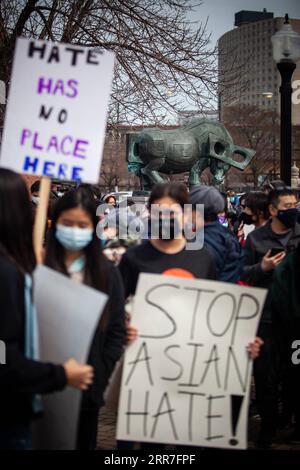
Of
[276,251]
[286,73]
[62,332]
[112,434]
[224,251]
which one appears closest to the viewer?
[62,332]

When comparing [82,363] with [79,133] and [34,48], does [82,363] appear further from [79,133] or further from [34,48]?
[34,48]

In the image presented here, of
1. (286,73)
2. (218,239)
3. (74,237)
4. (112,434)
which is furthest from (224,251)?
(286,73)

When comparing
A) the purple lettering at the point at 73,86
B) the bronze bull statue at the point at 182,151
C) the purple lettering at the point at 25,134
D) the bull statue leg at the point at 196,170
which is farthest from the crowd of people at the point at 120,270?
the bull statue leg at the point at 196,170

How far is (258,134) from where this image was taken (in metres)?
55.8

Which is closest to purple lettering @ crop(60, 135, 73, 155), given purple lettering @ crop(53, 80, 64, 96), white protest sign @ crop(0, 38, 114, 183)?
white protest sign @ crop(0, 38, 114, 183)

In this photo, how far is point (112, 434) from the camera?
558 centimetres

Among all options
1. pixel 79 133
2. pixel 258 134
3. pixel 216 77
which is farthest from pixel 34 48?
pixel 258 134

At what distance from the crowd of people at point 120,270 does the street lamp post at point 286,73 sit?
2904mm

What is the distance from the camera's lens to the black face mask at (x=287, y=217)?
559 centimetres

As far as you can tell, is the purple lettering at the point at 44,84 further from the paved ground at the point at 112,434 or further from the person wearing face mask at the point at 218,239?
the paved ground at the point at 112,434

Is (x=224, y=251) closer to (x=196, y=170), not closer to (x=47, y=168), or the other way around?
(x=47, y=168)

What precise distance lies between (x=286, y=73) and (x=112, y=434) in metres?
5.47

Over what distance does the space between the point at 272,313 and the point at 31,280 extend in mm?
2875

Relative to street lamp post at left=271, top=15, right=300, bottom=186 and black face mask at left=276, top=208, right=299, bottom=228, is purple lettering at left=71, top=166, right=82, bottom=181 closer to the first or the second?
black face mask at left=276, top=208, right=299, bottom=228
